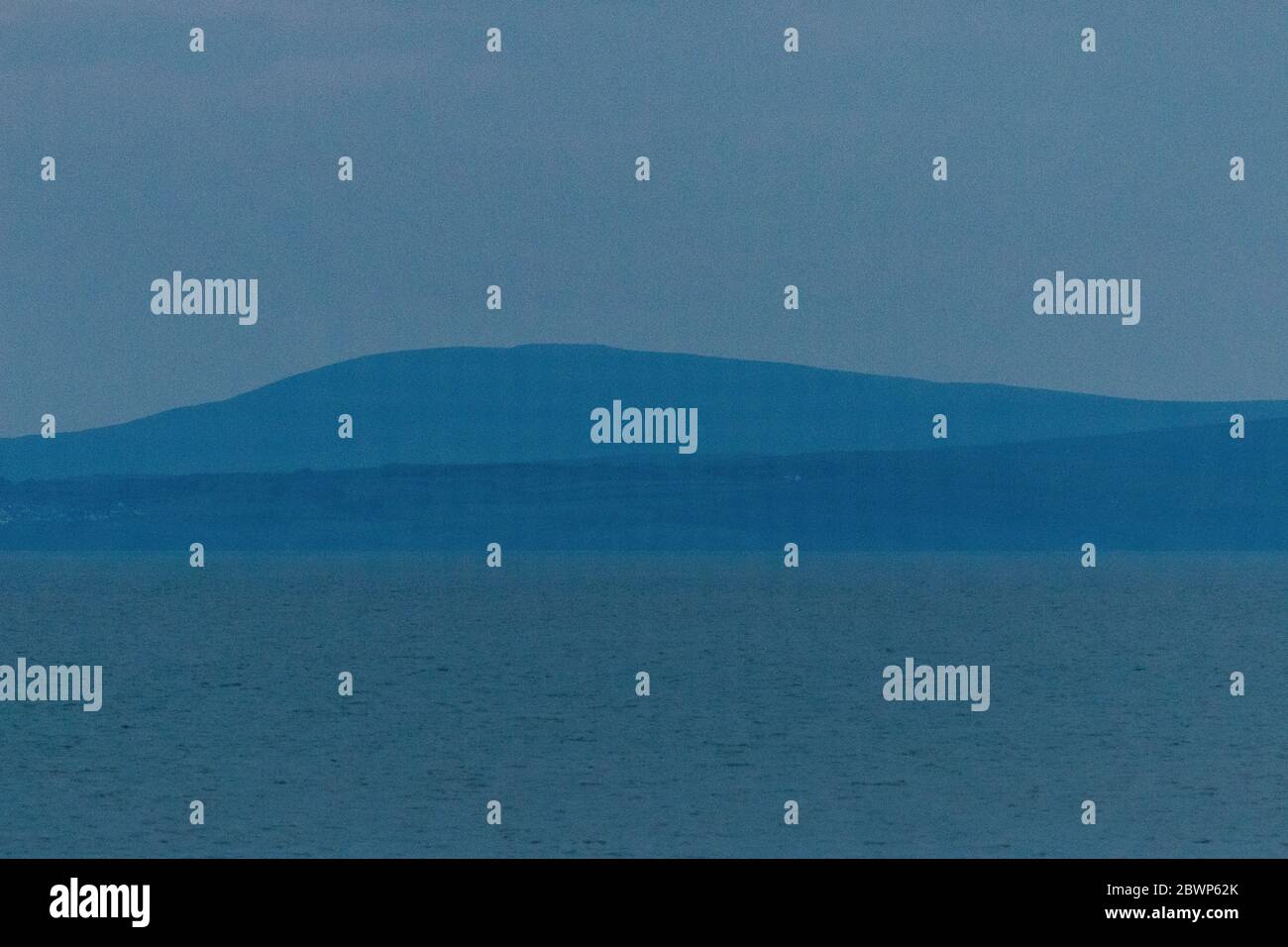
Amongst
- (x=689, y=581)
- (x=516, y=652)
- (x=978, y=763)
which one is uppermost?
A: (x=689, y=581)

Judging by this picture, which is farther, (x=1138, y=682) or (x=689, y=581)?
(x=689, y=581)
